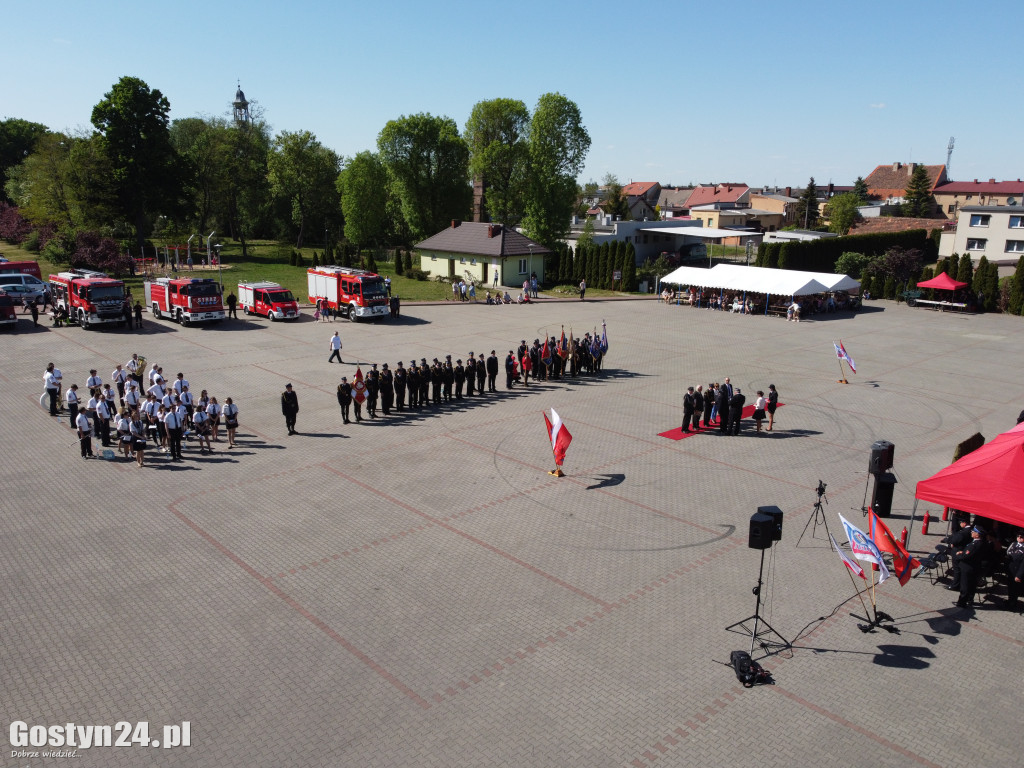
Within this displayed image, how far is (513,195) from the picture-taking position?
198 ft

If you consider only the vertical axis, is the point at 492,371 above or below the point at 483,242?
below

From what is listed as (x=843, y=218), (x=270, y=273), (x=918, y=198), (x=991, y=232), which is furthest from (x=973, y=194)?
(x=270, y=273)

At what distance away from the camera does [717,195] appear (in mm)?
113625

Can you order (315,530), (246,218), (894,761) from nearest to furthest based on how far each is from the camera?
(894,761) → (315,530) → (246,218)

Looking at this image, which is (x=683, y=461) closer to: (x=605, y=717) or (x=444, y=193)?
(x=605, y=717)

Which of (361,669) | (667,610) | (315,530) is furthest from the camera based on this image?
(315,530)

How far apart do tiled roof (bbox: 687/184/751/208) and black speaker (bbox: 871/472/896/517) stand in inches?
4100

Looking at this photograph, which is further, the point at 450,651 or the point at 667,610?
the point at 667,610

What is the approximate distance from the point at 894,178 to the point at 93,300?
129 metres

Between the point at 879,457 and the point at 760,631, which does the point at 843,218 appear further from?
the point at 760,631

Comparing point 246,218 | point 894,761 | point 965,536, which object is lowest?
point 894,761

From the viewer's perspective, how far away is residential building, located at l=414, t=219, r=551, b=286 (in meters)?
47.8

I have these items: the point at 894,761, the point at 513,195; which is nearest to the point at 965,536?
the point at 894,761

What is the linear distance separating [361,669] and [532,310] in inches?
1283
